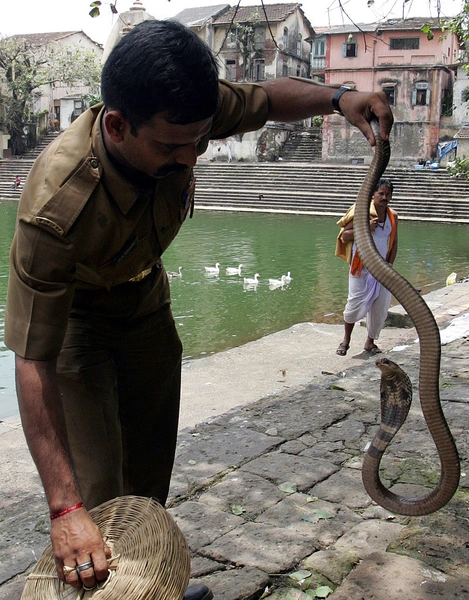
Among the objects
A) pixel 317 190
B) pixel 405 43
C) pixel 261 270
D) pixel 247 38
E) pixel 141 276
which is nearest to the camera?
pixel 141 276

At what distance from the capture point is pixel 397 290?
2.71 metres

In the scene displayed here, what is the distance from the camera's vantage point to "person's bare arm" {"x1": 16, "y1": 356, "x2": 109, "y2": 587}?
1910 mm

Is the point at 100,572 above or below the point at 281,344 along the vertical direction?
above

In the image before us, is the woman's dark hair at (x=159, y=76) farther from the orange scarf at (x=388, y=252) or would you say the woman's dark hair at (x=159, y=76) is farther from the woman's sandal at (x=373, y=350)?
the woman's sandal at (x=373, y=350)

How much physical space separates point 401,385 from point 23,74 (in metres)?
45.4

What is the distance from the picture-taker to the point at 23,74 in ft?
145

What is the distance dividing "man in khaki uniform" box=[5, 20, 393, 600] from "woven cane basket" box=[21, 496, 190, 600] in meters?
0.06

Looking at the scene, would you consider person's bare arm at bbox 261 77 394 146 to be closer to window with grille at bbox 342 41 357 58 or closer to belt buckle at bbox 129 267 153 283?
belt buckle at bbox 129 267 153 283

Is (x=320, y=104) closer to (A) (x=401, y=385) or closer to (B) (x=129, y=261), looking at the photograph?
(B) (x=129, y=261)

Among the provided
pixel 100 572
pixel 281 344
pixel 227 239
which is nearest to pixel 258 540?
pixel 100 572

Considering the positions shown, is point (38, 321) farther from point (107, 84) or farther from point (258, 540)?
point (258, 540)

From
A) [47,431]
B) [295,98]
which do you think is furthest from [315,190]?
[47,431]

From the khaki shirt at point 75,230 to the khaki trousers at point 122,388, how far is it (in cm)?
15

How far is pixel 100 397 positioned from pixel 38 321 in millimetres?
629
